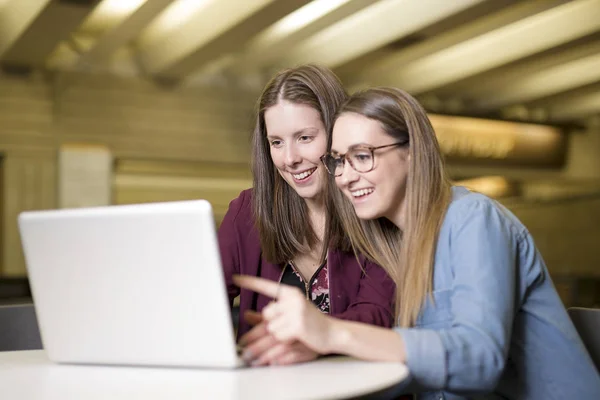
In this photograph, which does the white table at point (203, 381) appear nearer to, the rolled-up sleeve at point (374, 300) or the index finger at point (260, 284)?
the index finger at point (260, 284)

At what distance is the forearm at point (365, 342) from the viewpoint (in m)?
1.25

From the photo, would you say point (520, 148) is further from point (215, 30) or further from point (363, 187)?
point (363, 187)

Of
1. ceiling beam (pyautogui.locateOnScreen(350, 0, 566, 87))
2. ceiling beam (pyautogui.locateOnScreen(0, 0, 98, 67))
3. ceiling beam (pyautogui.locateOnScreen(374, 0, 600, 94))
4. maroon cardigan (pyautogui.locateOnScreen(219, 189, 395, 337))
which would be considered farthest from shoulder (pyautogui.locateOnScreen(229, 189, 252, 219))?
ceiling beam (pyautogui.locateOnScreen(374, 0, 600, 94))

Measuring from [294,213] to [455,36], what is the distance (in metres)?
5.02

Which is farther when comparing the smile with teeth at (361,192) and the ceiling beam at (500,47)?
the ceiling beam at (500,47)

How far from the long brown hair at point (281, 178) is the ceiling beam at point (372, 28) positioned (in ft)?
12.3

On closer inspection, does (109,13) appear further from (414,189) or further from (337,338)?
(337,338)

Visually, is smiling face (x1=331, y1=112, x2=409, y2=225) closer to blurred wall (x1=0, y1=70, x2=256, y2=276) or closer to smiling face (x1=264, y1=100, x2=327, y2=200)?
smiling face (x1=264, y1=100, x2=327, y2=200)

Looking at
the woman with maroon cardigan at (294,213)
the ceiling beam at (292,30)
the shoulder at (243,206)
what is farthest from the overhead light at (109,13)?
the woman with maroon cardigan at (294,213)

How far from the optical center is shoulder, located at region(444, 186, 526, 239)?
1422 millimetres

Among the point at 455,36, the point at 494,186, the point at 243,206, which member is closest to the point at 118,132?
the point at 455,36

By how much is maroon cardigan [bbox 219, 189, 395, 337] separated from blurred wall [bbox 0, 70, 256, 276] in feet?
19.8

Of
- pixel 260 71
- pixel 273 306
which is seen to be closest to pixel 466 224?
pixel 273 306

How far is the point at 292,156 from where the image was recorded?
1848mm
